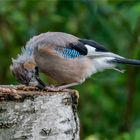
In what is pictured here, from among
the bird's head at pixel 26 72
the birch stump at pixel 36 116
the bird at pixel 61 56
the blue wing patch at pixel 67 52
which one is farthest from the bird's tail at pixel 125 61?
the birch stump at pixel 36 116

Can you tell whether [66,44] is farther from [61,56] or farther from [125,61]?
[125,61]

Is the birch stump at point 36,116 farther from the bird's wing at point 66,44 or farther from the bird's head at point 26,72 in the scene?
the bird's wing at point 66,44

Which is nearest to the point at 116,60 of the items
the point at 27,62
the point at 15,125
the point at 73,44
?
the point at 73,44

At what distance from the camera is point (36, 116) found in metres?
3.40

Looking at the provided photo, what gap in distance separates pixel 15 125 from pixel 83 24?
333 centimetres

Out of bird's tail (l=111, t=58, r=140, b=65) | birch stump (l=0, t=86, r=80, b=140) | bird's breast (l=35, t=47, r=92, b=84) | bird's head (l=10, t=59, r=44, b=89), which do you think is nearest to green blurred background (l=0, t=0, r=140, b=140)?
bird's tail (l=111, t=58, r=140, b=65)

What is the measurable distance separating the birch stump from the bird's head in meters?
0.68

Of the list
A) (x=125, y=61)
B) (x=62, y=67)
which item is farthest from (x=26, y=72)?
(x=125, y=61)

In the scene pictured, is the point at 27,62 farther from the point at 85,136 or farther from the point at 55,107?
the point at 85,136

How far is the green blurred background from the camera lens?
609cm

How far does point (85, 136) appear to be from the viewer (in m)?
6.32

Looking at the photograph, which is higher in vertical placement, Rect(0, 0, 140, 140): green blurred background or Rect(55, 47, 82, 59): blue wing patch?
Rect(55, 47, 82, 59): blue wing patch

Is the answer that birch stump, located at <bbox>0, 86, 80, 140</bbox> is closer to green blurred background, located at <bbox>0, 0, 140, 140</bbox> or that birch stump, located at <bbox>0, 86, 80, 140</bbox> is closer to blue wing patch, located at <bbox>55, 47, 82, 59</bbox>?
blue wing patch, located at <bbox>55, 47, 82, 59</bbox>

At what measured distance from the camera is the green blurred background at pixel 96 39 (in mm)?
6090
